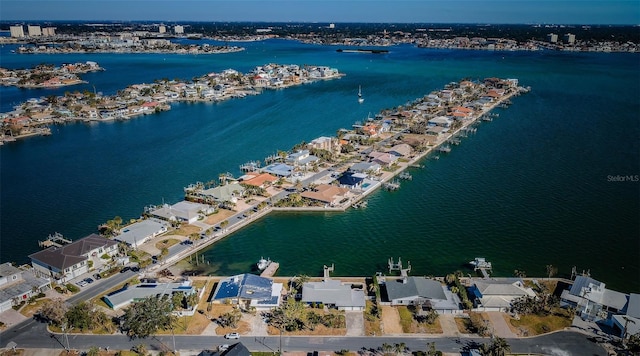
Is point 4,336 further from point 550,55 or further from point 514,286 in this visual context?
point 550,55

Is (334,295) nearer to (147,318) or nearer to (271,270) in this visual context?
(271,270)

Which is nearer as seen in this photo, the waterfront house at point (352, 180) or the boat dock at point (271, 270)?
the boat dock at point (271, 270)

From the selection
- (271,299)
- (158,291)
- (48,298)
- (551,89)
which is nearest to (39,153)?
(48,298)

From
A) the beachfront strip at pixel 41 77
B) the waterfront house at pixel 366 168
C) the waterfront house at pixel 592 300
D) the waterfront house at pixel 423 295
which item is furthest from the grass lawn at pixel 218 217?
the beachfront strip at pixel 41 77

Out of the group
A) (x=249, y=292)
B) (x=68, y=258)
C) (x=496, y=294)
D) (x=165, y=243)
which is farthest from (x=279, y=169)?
(x=496, y=294)

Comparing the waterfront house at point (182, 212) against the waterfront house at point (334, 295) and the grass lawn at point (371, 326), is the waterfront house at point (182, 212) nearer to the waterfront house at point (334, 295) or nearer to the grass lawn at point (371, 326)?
the waterfront house at point (334, 295)

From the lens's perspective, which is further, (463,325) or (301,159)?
(301,159)
